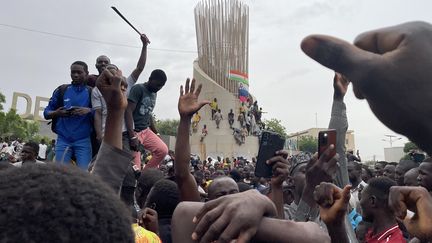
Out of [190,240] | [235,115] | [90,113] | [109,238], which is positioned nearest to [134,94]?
[90,113]

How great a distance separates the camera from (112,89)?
2107 mm

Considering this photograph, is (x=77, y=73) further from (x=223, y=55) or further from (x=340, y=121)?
(x=223, y=55)

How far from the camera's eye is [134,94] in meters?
5.33

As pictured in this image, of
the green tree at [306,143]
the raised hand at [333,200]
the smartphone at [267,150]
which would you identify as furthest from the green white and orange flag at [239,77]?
the green tree at [306,143]

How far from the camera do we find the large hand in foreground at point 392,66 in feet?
3.96

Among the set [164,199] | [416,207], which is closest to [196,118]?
[164,199]

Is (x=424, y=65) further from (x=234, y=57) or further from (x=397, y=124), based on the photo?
(x=234, y=57)

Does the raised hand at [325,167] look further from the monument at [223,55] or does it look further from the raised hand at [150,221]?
the monument at [223,55]

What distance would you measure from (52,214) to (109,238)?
0.11m

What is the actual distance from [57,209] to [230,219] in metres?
0.54

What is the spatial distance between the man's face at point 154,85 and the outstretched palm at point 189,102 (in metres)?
2.46

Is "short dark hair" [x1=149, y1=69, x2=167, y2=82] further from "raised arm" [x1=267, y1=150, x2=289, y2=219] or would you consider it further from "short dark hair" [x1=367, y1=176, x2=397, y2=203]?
"raised arm" [x1=267, y1=150, x2=289, y2=219]

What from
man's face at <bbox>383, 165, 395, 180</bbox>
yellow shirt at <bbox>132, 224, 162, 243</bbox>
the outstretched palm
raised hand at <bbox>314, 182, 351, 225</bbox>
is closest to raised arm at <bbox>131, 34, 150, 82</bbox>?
the outstretched palm

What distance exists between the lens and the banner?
33.3 meters
